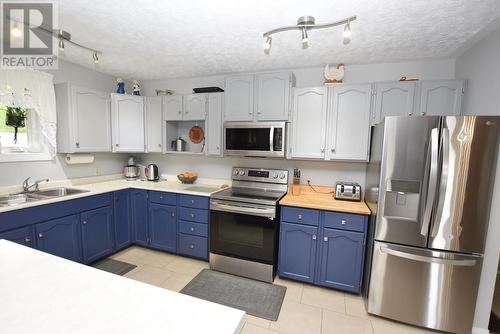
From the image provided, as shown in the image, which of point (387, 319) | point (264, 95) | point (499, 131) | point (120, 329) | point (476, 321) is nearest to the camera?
point (120, 329)

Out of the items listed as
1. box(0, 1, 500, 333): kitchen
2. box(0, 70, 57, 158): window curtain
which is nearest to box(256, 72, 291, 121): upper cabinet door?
box(0, 1, 500, 333): kitchen

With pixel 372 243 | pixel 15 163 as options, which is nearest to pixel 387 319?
pixel 372 243

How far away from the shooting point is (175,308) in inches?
29.6

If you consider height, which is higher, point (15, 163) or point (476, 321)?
point (15, 163)

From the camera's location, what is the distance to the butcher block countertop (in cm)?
217

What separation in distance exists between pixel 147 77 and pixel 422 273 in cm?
401

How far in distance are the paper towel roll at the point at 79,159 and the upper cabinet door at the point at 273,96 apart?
2341 millimetres

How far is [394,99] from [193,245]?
9.04 ft

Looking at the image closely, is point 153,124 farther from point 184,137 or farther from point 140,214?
point 140,214

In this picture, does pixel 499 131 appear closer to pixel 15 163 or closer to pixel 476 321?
pixel 476 321

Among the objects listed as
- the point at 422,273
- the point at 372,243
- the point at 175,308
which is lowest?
the point at 422,273

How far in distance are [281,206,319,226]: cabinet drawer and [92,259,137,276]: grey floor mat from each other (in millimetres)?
1860

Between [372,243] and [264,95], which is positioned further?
[264,95]

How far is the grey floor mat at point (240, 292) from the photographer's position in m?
2.05
